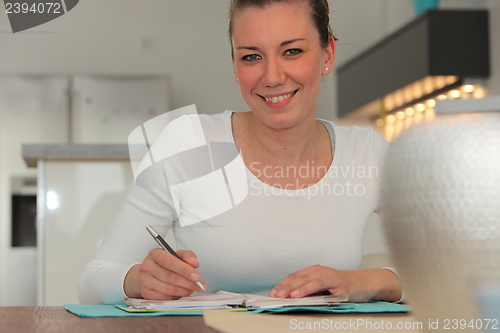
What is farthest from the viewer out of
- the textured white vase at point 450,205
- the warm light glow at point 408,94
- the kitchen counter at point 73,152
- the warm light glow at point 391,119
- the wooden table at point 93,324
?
the warm light glow at point 391,119

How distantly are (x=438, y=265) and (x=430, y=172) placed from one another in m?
0.06

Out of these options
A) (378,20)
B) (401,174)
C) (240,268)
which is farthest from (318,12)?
(378,20)

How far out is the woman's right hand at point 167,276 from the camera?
30.0 inches

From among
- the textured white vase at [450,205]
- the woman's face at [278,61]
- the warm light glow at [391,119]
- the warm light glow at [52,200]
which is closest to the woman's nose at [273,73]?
the woman's face at [278,61]

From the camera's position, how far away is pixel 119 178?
75.3 inches

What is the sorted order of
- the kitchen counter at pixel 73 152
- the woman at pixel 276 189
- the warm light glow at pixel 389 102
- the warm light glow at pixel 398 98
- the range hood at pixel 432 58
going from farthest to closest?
the warm light glow at pixel 389 102 → the warm light glow at pixel 398 98 → the range hood at pixel 432 58 → the kitchen counter at pixel 73 152 → the woman at pixel 276 189

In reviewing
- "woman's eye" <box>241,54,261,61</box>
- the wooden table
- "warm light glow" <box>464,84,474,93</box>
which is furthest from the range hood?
the wooden table

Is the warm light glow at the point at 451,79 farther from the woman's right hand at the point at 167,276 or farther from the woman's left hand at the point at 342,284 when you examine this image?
the woman's right hand at the point at 167,276

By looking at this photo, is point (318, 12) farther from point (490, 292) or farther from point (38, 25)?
point (38, 25)

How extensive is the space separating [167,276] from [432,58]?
219 cm

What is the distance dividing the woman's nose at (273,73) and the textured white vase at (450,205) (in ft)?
2.71

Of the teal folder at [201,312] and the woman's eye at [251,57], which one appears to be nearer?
the teal folder at [201,312]

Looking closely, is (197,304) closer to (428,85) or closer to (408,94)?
(428,85)

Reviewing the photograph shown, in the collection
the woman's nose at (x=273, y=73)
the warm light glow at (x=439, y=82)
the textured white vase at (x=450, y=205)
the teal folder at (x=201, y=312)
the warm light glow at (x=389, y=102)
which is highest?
the warm light glow at (x=389, y=102)
